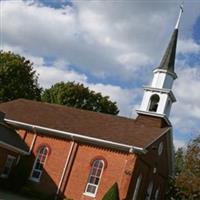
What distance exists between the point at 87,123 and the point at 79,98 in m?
33.2

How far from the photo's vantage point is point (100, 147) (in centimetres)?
3631

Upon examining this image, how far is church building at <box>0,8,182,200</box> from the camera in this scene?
35.4 meters

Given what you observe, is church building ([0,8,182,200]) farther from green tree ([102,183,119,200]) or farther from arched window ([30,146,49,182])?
green tree ([102,183,119,200])

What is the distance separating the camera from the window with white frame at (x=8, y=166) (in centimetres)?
3756

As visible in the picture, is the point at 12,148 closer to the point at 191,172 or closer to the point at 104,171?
the point at 104,171

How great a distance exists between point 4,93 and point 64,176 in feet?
104

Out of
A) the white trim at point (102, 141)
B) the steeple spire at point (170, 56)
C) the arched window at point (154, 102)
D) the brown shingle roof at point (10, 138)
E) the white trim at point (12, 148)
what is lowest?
the white trim at point (12, 148)

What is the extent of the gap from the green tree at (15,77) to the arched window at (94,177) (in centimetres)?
3212

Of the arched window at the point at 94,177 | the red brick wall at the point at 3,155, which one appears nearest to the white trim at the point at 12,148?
the red brick wall at the point at 3,155

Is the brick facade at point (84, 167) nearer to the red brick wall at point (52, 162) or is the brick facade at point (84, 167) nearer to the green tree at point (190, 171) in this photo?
the red brick wall at point (52, 162)

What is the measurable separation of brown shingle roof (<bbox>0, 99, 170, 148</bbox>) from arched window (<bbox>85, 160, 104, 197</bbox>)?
81.9 inches

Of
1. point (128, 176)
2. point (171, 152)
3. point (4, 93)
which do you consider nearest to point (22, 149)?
point (128, 176)

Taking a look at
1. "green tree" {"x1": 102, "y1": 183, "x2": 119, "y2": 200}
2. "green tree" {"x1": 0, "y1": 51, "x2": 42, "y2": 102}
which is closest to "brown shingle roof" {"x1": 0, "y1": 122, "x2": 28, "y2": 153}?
"green tree" {"x1": 102, "y1": 183, "x2": 119, "y2": 200}

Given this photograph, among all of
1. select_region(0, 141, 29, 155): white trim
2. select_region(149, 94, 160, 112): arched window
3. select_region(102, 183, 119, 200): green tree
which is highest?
select_region(149, 94, 160, 112): arched window
